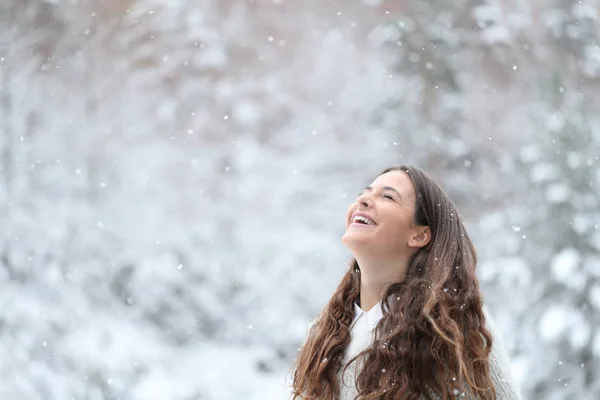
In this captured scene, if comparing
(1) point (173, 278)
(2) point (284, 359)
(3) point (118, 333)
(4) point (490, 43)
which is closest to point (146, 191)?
(1) point (173, 278)

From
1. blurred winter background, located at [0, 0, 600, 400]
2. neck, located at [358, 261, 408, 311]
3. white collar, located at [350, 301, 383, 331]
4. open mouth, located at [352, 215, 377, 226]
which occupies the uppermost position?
open mouth, located at [352, 215, 377, 226]

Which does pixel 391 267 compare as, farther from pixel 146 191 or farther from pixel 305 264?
pixel 146 191

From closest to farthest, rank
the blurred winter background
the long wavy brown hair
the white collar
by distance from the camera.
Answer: the long wavy brown hair → the white collar → the blurred winter background

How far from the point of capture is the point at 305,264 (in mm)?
2977

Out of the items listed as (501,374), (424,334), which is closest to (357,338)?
(424,334)

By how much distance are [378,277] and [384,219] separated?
107mm

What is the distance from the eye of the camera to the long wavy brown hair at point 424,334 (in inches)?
41.2

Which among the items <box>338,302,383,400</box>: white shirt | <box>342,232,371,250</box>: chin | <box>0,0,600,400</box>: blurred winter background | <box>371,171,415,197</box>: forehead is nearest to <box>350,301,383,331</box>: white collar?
<box>338,302,383,400</box>: white shirt

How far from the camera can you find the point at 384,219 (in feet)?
3.88

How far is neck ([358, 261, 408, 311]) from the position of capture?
1.18 meters

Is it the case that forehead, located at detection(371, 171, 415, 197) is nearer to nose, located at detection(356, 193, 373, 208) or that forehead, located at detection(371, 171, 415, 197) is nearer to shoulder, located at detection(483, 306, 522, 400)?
nose, located at detection(356, 193, 373, 208)

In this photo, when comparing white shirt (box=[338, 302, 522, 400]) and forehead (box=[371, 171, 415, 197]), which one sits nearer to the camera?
white shirt (box=[338, 302, 522, 400])

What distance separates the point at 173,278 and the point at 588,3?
2216 millimetres

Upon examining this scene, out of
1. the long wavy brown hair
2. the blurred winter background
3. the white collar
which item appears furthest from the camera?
the blurred winter background
